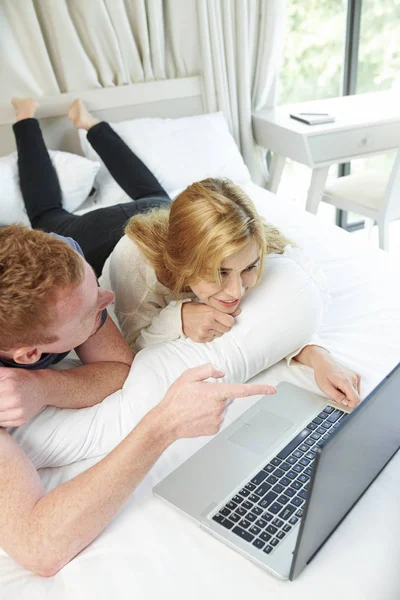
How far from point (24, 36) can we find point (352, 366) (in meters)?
1.69

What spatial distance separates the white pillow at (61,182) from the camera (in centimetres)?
185

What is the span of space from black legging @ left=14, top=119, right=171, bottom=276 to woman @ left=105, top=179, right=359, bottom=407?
332mm

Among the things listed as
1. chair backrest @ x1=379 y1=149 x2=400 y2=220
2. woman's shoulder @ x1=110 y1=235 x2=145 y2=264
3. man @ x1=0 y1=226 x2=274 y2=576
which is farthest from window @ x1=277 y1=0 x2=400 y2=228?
man @ x1=0 y1=226 x2=274 y2=576

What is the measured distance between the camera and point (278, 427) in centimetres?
97

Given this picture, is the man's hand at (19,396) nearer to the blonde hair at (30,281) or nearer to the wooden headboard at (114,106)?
the blonde hair at (30,281)

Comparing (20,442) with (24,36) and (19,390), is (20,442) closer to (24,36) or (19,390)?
(19,390)

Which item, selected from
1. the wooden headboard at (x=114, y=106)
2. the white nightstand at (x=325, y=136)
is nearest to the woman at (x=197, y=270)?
the wooden headboard at (x=114, y=106)

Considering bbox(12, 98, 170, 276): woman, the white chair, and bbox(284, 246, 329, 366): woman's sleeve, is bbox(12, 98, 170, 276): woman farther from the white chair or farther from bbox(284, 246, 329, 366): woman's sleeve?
the white chair

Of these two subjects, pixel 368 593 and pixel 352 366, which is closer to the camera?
pixel 368 593

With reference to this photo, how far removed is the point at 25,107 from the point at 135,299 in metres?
1.10

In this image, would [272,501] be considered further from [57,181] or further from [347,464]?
[57,181]

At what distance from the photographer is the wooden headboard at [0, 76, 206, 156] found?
6.86 feet

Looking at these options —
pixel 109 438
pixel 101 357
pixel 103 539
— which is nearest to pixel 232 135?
pixel 101 357

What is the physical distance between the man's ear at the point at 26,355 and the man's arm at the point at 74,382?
0.10ft
